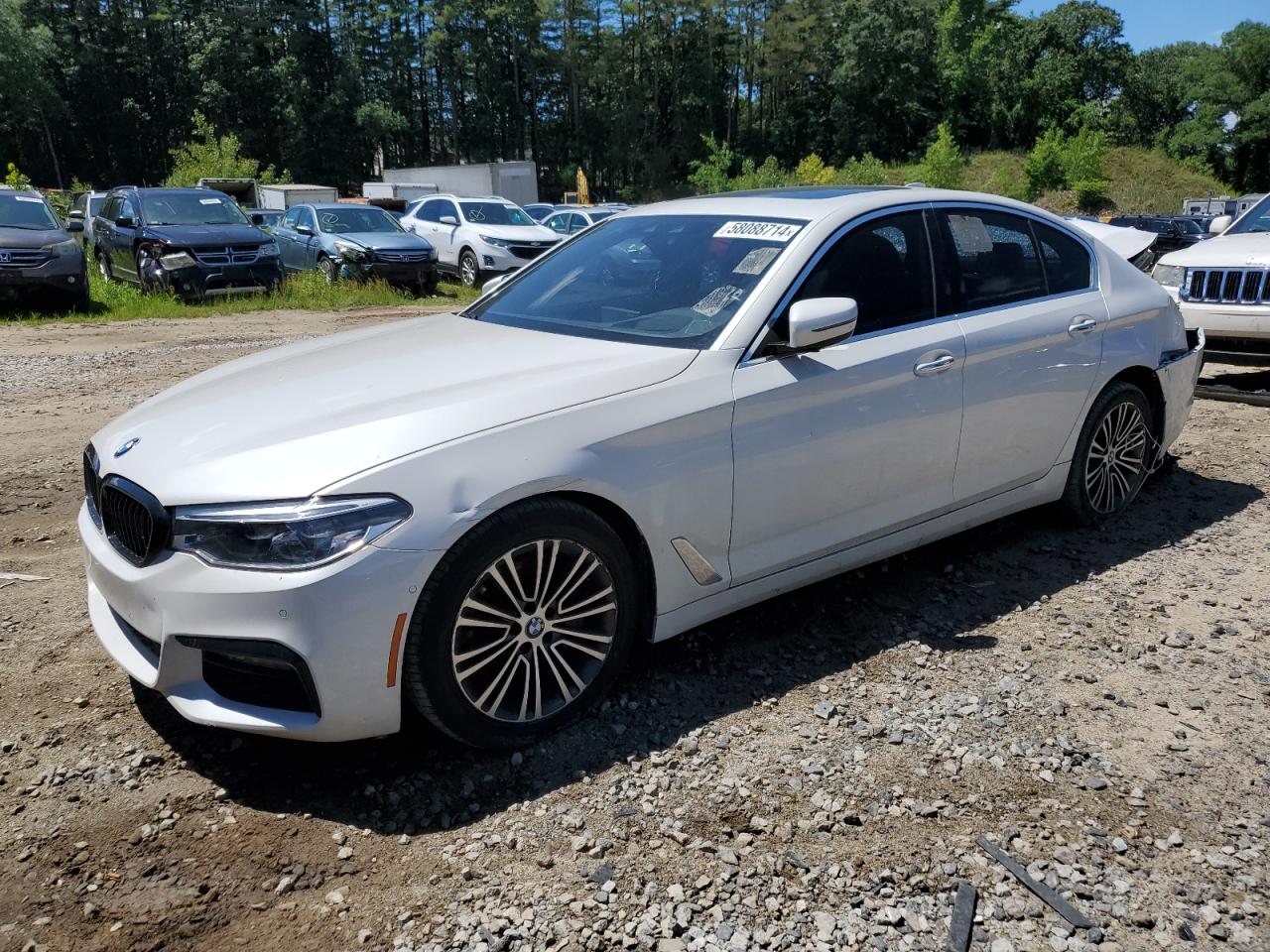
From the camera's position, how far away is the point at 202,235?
14.7 metres

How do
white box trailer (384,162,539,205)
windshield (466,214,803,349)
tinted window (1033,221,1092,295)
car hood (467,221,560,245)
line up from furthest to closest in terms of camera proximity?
white box trailer (384,162,539,205)
car hood (467,221,560,245)
tinted window (1033,221,1092,295)
windshield (466,214,803,349)

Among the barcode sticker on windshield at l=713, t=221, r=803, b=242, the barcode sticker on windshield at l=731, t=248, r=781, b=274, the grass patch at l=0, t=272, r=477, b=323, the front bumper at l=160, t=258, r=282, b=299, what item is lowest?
the grass patch at l=0, t=272, r=477, b=323

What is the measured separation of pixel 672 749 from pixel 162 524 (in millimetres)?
1642

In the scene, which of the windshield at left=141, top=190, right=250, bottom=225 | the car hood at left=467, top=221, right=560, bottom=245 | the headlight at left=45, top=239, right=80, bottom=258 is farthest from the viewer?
the car hood at left=467, top=221, right=560, bottom=245

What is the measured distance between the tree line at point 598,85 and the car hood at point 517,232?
5274 cm

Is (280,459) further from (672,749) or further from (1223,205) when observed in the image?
(1223,205)

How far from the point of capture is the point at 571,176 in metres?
78.6

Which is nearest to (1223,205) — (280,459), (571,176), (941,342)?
(941,342)

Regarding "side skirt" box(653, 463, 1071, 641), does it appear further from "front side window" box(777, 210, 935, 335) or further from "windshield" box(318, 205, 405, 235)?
"windshield" box(318, 205, 405, 235)

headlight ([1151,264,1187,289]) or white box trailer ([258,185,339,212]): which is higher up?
white box trailer ([258,185,339,212])

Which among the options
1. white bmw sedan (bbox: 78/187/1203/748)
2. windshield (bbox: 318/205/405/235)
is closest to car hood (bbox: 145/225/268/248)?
windshield (bbox: 318/205/405/235)

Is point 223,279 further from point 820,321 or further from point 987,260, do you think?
point 820,321

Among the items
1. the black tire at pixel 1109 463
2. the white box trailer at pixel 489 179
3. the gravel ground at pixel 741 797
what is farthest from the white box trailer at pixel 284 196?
the black tire at pixel 1109 463

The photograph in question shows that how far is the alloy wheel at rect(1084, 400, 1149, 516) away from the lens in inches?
189
